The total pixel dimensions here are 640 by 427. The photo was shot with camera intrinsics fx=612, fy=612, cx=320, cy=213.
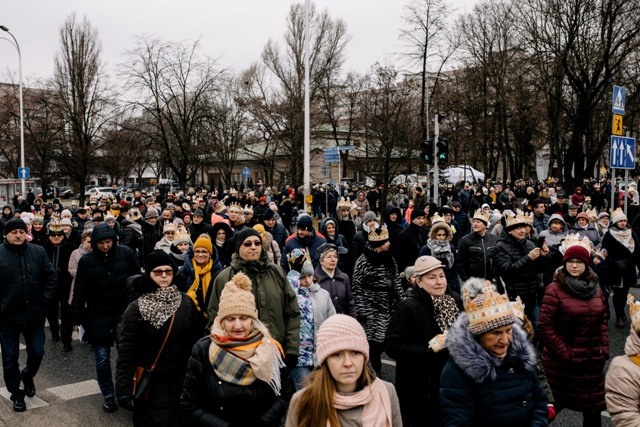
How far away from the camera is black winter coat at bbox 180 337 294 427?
3.46 meters

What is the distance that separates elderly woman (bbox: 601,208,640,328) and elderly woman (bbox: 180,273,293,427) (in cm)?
755

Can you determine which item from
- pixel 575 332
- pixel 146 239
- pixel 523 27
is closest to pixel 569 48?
pixel 523 27

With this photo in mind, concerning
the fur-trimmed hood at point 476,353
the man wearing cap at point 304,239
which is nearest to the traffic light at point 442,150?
the man wearing cap at point 304,239

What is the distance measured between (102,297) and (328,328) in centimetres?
410

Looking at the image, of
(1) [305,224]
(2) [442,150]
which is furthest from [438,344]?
(2) [442,150]

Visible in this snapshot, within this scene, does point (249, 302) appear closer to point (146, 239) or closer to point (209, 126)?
point (146, 239)

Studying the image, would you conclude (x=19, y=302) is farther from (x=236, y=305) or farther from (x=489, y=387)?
(x=489, y=387)

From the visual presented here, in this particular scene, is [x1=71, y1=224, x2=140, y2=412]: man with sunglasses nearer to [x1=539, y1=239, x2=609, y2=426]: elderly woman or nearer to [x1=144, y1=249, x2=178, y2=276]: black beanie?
[x1=144, y1=249, x2=178, y2=276]: black beanie

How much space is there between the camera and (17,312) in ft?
20.7

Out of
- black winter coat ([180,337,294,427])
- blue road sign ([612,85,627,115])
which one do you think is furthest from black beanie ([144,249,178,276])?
blue road sign ([612,85,627,115])

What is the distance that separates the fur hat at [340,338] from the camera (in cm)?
291

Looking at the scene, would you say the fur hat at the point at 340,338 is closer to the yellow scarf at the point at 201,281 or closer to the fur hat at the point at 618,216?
the yellow scarf at the point at 201,281

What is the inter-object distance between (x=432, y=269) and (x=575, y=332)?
4.72 feet

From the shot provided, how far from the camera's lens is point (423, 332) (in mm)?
4445
